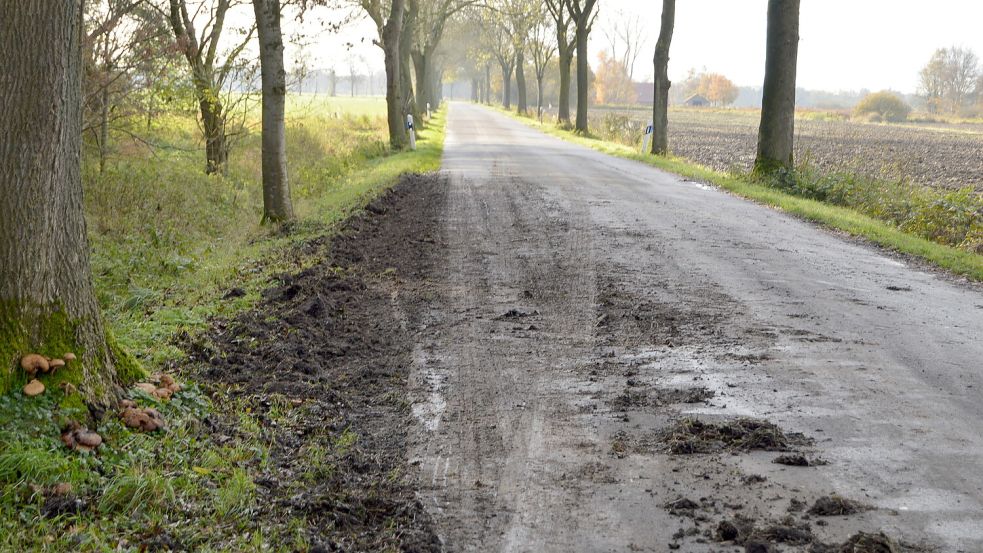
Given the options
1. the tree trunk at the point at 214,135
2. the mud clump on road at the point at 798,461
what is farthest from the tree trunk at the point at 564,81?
the mud clump on road at the point at 798,461

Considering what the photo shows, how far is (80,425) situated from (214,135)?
1582 centimetres

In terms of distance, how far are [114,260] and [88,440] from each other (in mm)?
7399

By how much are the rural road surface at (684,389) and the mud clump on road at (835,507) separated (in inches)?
1.7

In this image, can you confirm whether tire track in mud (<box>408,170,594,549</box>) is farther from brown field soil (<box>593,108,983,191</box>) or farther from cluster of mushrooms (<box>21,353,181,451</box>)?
brown field soil (<box>593,108,983,191</box>)

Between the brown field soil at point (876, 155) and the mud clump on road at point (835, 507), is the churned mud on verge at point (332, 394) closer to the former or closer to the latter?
the mud clump on road at point (835, 507)

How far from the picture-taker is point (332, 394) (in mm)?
5887

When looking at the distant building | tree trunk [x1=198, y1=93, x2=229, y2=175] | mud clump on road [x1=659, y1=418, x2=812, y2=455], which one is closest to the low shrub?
the distant building

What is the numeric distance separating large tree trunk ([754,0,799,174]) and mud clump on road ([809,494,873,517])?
16.1 m

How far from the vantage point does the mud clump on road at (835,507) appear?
3973 millimetres

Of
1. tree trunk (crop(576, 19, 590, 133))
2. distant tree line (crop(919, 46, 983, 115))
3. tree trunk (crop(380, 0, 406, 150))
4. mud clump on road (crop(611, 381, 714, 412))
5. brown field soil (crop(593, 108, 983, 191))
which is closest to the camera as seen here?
mud clump on road (crop(611, 381, 714, 412))

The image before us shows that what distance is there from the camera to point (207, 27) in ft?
61.1

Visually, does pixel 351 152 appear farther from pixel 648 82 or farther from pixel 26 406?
pixel 648 82

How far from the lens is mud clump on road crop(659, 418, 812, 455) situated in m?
4.74

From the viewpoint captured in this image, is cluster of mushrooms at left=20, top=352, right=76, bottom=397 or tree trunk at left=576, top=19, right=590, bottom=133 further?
tree trunk at left=576, top=19, right=590, bottom=133
